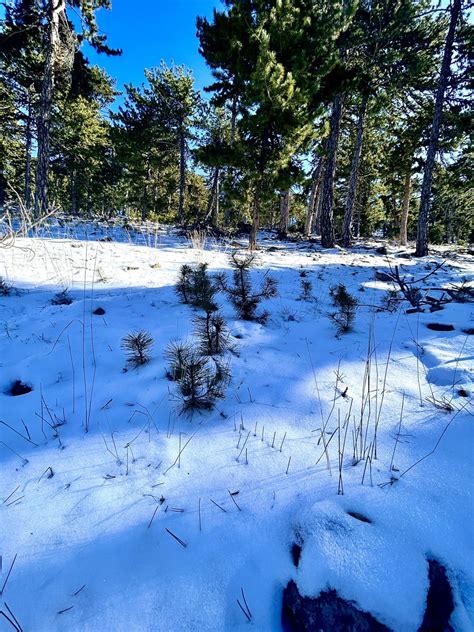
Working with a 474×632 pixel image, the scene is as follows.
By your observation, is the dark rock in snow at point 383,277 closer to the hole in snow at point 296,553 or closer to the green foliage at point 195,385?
the green foliage at point 195,385

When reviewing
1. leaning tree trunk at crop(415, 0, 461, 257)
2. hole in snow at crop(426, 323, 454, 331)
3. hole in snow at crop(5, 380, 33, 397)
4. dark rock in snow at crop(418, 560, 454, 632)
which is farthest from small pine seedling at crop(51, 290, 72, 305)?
leaning tree trunk at crop(415, 0, 461, 257)

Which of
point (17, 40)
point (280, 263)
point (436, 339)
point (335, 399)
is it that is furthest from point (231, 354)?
point (17, 40)

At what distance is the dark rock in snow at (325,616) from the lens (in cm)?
105

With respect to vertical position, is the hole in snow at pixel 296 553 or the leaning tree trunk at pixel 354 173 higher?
the leaning tree trunk at pixel 354 173

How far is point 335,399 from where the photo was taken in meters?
2.22

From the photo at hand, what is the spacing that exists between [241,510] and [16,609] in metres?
0.92

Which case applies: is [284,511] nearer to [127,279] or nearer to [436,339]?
[436,339]

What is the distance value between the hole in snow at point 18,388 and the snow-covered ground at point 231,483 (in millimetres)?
39

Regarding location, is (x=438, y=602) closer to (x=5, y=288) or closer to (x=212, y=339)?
(x=212, y=339)

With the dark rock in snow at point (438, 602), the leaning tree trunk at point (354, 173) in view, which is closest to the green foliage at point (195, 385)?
the dark rock in snow at point (438, 602)

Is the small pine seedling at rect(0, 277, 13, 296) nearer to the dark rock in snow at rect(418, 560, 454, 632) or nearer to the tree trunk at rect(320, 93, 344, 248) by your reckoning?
the dark rock in snow at rect(418, 560, 454, 632)

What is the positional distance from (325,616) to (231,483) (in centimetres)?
64

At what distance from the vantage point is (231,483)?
5.18 ft

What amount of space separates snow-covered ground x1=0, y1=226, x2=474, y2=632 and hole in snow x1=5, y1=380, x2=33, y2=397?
39 millimetres
